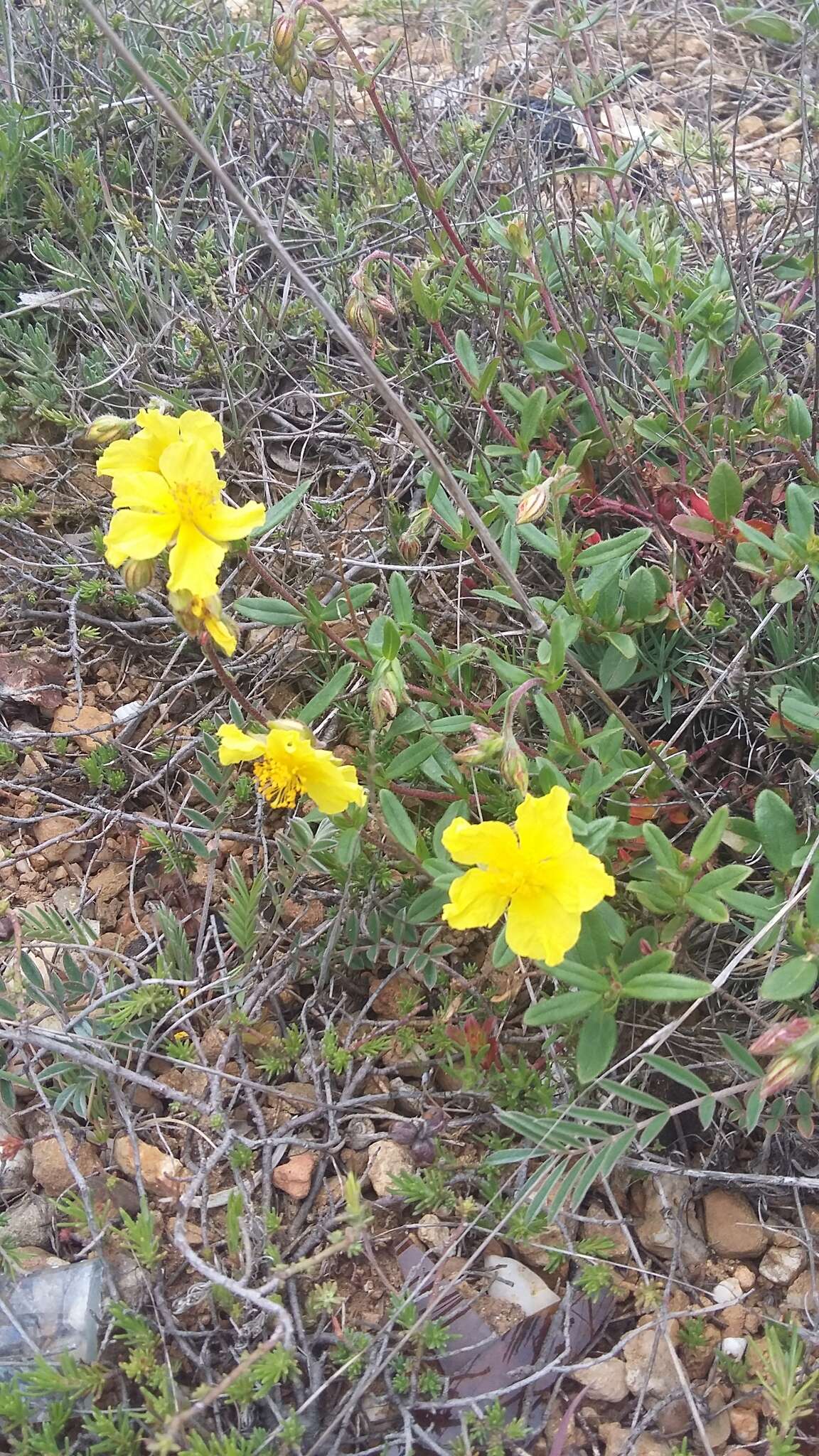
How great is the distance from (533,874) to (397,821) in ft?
1.52

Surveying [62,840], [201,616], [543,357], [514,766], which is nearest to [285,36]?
[543,357]

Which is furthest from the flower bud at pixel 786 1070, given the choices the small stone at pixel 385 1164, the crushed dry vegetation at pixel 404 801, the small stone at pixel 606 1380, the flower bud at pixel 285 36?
the flower bud at pixel 285 36

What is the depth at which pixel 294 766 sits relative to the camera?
1.90m

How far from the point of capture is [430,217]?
133 inches

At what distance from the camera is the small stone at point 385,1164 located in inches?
79.7

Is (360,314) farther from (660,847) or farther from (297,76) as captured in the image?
(660,847)

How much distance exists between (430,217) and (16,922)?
8.39 feet

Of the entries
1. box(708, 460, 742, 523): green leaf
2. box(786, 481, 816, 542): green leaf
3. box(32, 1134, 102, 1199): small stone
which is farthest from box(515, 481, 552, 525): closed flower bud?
box(32, 1134, 102, 1199): small stone

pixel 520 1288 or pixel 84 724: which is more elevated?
pixel 84 724

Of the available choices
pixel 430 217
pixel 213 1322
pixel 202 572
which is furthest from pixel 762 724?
pixel 430 217

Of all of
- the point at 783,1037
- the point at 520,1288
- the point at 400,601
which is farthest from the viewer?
the point at 400,601

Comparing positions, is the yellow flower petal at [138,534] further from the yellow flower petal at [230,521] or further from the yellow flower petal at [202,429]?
the yellow flower petal at [202,429]

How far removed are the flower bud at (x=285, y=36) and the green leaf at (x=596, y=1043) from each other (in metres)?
2.37

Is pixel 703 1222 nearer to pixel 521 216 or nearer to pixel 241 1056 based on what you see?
pixel 241 1056
